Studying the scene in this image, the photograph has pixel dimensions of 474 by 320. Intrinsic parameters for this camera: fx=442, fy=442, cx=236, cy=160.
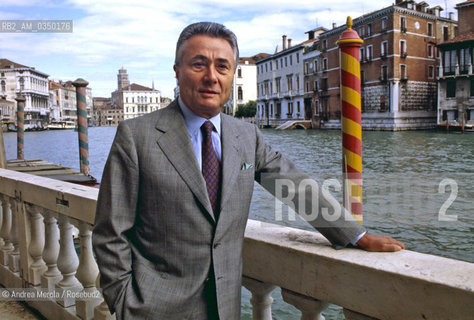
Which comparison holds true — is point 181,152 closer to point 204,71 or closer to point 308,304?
point 204,71

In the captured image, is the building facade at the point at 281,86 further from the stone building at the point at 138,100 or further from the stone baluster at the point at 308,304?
the stone building at the point at 138,100

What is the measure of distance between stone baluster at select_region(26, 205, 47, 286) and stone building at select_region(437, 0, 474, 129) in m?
28.0

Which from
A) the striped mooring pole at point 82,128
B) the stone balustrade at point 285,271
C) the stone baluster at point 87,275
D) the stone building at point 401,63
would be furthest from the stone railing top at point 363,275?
the stone building at point 401,63

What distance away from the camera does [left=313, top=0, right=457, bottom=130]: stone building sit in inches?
1216

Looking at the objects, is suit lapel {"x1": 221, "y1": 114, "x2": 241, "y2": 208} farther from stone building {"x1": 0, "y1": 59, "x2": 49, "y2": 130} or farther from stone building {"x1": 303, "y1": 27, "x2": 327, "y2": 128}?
stone building {"x1": 0, "y1": 59, "x2": 49, "y2": 130}

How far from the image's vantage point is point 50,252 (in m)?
2.48

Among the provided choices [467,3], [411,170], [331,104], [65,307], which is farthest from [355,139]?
[331,104]

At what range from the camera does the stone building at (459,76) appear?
1097 inches

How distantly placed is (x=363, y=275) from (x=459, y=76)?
30.9m

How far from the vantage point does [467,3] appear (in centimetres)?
2825

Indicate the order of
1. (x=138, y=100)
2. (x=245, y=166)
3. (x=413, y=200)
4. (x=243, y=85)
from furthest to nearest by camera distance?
1. (x=138, y=100)
2. (x=243, y=85)
3. (x=413, y=200)
4. (x=245, y=166)

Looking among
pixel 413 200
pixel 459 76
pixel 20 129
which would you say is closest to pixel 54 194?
pixel 413 200

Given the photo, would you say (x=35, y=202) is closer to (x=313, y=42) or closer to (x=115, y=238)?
(x=115, y=238)

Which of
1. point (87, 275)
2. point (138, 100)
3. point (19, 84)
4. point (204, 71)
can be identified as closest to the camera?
point (204, 71)
